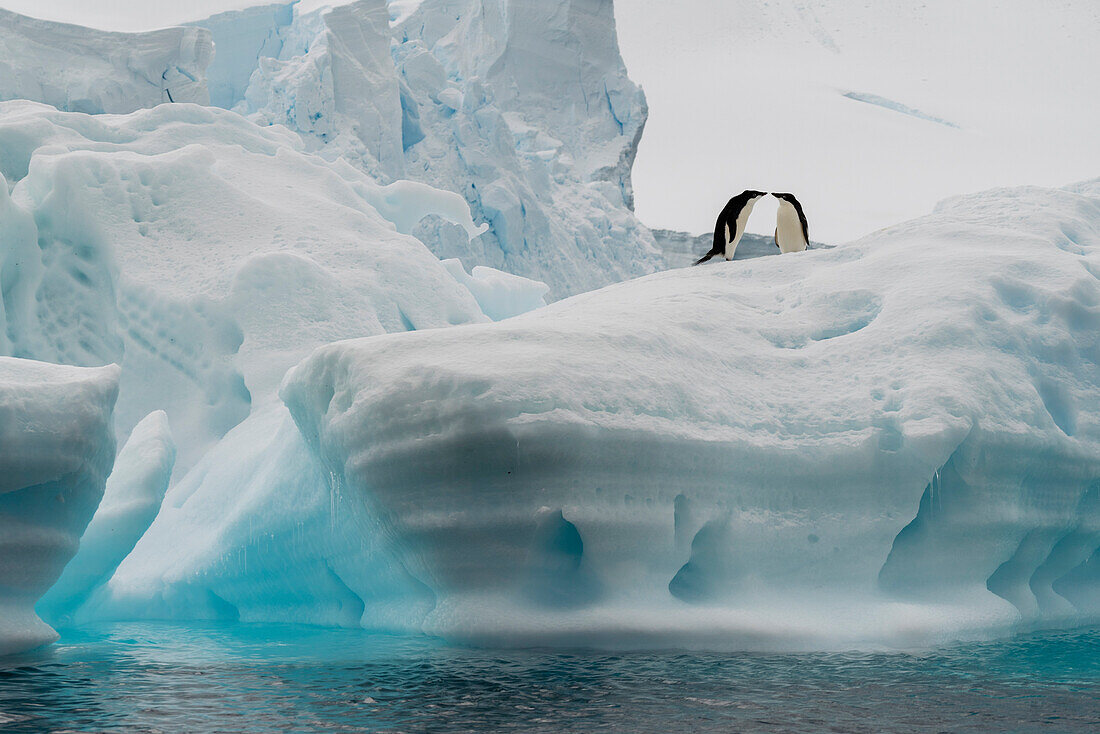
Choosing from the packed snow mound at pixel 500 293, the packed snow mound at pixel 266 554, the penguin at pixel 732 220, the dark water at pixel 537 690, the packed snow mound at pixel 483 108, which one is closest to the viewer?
the dark water at pixel 537 690

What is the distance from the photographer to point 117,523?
6.02 meters

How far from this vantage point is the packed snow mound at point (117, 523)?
6.04 meters

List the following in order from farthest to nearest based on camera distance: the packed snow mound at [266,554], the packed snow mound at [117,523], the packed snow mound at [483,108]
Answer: the packed snow mound at [483,108]
the packed snow mound at [117,523]
the packed snow mound at [266,554]

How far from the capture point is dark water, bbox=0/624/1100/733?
10.9 feet

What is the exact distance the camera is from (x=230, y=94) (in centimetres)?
2012

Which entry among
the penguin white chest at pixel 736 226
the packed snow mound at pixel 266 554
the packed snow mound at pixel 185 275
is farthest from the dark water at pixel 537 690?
the penguin white chest at pixel 736 226

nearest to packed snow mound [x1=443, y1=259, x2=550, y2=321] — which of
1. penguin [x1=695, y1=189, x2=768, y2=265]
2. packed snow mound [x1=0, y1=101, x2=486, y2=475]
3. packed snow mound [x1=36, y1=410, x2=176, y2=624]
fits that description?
packed snow mound [x1=0, y1=101, x2=486, y2=475]

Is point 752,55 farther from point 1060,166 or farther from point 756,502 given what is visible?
point 756,502

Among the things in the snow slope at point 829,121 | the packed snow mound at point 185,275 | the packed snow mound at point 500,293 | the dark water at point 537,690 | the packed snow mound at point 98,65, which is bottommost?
the dark water at point 537,690

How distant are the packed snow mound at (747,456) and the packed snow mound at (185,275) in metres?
2.93

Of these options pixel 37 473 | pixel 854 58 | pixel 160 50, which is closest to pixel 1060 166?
pixel 854 58

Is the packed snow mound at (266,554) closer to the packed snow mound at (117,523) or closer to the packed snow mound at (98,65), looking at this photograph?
the packed snow mound at (117,523)

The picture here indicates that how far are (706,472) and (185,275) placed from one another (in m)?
5.23

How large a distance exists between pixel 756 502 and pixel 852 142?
51.0 metres
